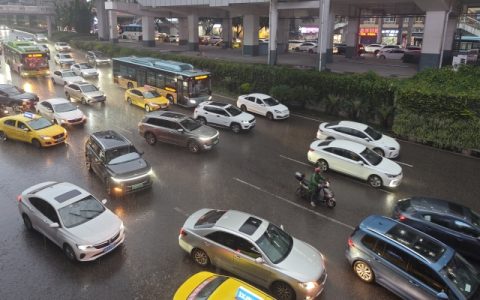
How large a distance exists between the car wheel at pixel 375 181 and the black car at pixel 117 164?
9.64m

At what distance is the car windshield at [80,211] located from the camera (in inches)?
448

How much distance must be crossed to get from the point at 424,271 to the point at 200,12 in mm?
54108

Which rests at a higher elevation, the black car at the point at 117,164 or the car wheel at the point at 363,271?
the black car at the point at 117,164

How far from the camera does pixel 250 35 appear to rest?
48844 millimetres

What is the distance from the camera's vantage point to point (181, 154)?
1991cm

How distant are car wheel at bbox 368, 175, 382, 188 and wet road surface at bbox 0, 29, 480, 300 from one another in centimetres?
34

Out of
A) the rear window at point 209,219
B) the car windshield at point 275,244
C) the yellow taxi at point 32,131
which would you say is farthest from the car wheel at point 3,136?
the car windshield at point 275,244

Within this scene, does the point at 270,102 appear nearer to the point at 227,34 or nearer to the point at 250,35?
the point at 250,35

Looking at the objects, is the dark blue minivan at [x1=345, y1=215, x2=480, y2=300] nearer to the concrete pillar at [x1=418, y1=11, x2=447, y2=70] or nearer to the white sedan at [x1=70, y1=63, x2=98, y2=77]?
the concrete pillar at [x1=418, y1=11, x2=447, y2=70]

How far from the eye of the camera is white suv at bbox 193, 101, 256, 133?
23.1m

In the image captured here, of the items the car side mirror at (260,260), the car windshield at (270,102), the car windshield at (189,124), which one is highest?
the car windshield at (270,102)

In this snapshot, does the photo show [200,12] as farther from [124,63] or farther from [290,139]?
[290,139]

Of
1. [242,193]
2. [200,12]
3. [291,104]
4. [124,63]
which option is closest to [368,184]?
[242,193]

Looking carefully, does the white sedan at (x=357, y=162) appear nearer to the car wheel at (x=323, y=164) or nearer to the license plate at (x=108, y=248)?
the car wheel at (x=323, y=164)
